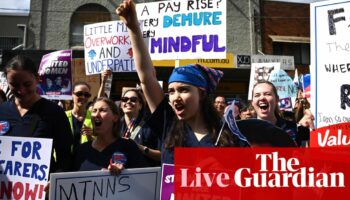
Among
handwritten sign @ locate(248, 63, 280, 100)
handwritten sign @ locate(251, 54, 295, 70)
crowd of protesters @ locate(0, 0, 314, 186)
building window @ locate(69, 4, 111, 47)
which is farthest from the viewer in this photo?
building window @ locate(69, 4, 111, 47)

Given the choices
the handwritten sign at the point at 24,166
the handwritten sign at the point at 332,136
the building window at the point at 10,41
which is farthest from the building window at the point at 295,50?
the handwritten sign at the point at 24,166

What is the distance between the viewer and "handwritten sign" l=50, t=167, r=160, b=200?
2.48m

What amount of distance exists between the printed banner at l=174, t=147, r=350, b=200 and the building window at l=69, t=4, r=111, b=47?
1860 centimetres

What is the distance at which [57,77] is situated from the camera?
6844mm

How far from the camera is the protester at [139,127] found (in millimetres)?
3469

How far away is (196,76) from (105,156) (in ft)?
2.78

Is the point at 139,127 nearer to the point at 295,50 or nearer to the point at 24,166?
the point at 24,166

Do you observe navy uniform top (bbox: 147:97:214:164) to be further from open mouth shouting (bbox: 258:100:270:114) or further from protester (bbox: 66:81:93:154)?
protester (bbox: 66:81:93:154)

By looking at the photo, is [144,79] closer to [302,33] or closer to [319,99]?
Result: [319,99]

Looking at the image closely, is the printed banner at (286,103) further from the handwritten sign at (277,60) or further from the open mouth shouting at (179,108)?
the handwritten sign at (277,60)

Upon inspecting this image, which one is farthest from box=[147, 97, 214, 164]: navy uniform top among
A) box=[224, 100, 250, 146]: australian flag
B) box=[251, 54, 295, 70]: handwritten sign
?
box=[251, 54, 295, 70]: handwritten sign

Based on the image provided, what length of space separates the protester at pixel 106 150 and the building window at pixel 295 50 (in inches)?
735

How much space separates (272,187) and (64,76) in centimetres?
531

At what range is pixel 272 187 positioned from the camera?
2.03 meters
